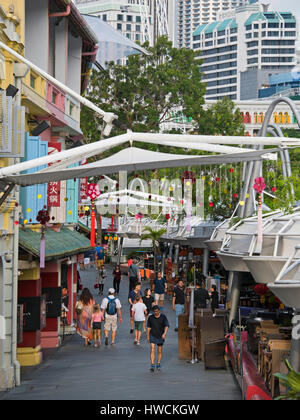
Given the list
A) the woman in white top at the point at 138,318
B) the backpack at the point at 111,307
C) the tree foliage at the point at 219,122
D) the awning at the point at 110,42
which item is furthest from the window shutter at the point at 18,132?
the tree foliage at the point at 219,122

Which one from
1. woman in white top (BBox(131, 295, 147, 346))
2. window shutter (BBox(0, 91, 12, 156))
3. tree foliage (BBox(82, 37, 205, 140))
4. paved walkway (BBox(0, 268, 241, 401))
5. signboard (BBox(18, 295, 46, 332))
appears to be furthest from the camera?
tree foliage (BBox(82, 37, 205, 140))

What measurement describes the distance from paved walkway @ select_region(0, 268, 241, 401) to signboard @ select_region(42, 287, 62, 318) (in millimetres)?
1044

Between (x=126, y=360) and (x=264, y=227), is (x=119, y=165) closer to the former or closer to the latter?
(x=264, y=227)

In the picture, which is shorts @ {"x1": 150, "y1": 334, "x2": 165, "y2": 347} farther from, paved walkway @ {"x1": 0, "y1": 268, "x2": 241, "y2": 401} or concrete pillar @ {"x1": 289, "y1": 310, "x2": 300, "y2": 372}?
concrete pillar @ {"x1": 289, "y1": 310, "x2": 300, "y2": 372}

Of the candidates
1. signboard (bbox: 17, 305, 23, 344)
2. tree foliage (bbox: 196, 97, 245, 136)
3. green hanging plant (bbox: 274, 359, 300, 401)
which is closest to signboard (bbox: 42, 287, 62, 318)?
signboard (bbox: 17, 305, 23, 344)

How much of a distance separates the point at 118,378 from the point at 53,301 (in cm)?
593

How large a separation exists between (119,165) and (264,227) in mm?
6446

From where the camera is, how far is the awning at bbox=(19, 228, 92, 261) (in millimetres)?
21734

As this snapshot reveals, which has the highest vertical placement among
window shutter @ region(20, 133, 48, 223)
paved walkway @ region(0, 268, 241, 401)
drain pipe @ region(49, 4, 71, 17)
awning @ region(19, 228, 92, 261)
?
drain pipe @ region(49, 4, 71, 17)

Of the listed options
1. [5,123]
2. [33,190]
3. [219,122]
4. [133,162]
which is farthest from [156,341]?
[219,122]

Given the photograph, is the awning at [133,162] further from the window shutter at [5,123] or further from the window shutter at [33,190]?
the window shutter at [33,190]

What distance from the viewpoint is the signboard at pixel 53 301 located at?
2561 centimetres

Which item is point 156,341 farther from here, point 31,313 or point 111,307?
point 111,307
